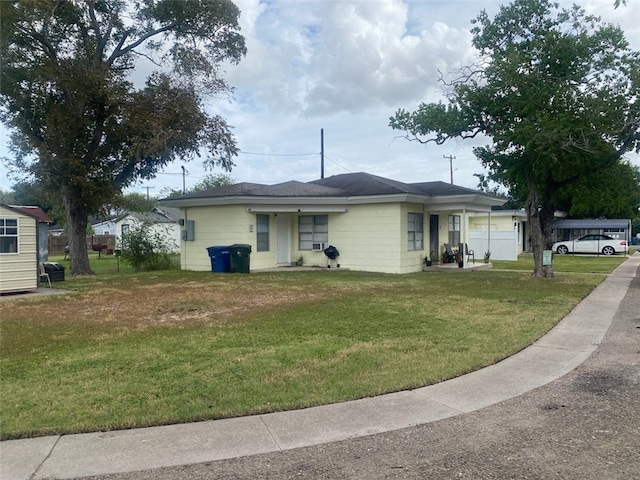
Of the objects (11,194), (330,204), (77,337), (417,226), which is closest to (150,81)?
(330,204)

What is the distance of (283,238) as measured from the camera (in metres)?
20.1

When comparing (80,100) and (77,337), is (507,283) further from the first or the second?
(80,100)

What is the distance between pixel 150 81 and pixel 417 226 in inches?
459

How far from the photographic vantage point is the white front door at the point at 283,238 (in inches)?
781

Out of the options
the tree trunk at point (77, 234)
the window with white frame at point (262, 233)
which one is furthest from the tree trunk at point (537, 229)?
the tree trunk at point (77, 234)

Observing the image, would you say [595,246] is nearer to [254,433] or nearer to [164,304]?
[164,304]

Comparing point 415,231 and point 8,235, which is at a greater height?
point 415,231

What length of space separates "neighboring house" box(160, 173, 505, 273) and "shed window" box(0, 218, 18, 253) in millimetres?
7336

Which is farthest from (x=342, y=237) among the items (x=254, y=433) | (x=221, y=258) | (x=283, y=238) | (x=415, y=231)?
(x=254, y=433)

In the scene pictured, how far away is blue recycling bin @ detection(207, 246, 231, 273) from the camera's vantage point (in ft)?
59.2

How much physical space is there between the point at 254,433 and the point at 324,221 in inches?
623

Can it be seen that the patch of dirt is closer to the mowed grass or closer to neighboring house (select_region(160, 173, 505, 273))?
the mowed grass

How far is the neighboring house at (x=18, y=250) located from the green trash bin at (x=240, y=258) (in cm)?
632

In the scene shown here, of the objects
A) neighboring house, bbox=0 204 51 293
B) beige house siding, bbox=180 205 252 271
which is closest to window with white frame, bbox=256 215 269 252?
beige house siding, bbox=180 205 252 271
